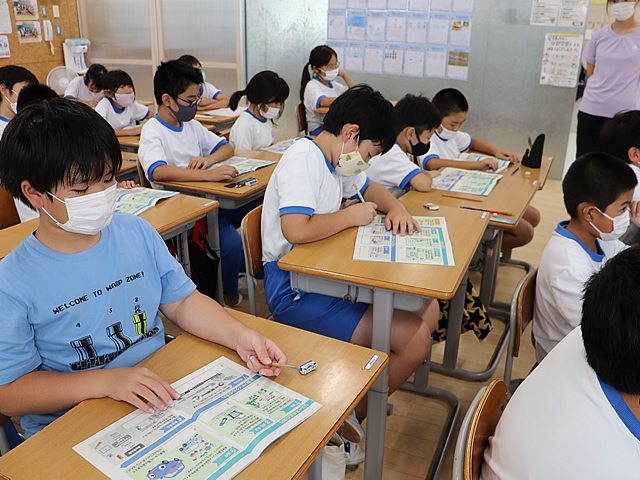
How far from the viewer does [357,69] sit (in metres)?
5.70

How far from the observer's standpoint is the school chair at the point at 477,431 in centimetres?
85

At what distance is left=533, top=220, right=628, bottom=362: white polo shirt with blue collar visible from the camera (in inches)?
61.4

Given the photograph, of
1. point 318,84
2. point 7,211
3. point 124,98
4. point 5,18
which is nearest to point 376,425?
point 7,211

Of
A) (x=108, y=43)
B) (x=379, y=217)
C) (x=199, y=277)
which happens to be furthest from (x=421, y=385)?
(x=108, y=43)

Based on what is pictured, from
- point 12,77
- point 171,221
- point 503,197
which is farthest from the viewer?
point 12,77

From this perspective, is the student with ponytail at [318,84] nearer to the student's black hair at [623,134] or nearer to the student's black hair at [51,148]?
the student's black hair at [623,134]

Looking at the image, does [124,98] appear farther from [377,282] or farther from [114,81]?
[377,282]

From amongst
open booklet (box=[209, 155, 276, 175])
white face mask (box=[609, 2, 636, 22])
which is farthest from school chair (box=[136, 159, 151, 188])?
white face mask (box=[609, 2, 636, 22])

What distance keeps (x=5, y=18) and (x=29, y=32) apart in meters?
0.31

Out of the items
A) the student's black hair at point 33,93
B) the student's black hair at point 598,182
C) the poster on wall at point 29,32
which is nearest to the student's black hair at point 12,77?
the student's black hair at point 33,93

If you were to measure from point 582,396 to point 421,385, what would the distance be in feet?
4.44

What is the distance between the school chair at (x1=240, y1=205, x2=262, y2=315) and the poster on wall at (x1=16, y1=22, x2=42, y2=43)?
5.51 m

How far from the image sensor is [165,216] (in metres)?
2.03

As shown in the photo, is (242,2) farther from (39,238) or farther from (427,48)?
(39,238)
